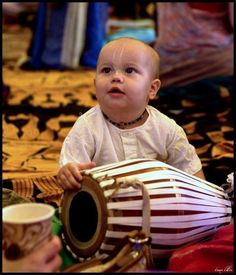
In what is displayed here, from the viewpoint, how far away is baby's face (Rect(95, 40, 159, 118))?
4.28ft

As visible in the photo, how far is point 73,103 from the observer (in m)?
2.93

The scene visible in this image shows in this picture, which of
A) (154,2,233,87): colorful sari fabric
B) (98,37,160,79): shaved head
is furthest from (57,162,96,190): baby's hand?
(154,2,233,87): colorful sari fabric

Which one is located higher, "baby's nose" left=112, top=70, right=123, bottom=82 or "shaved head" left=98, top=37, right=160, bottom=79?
"shaved head" left=98, top=37, right=160, bottom=79

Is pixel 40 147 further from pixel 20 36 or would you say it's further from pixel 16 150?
pixel 20 36

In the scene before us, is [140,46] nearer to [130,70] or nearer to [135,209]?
[130,70]

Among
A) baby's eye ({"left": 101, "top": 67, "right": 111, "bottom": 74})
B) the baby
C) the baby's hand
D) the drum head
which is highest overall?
baby's eye ({"left": 101, "top": 67, "right": 111, "bottom": 74})

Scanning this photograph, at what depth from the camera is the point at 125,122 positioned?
54.2 inches

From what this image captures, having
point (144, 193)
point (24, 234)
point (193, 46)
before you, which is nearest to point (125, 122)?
point (144, 193)

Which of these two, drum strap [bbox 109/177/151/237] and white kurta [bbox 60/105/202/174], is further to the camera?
white kurta [bbox 60/105/202/174]

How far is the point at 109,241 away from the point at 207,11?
7.81 feet

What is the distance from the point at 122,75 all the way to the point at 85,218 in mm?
369

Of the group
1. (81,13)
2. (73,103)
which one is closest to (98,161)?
(73,103)

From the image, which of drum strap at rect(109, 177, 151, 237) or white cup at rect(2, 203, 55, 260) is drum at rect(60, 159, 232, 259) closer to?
drum strap at rect(109, 177, 151, 237)

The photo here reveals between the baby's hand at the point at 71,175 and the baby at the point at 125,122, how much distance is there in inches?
3.8
